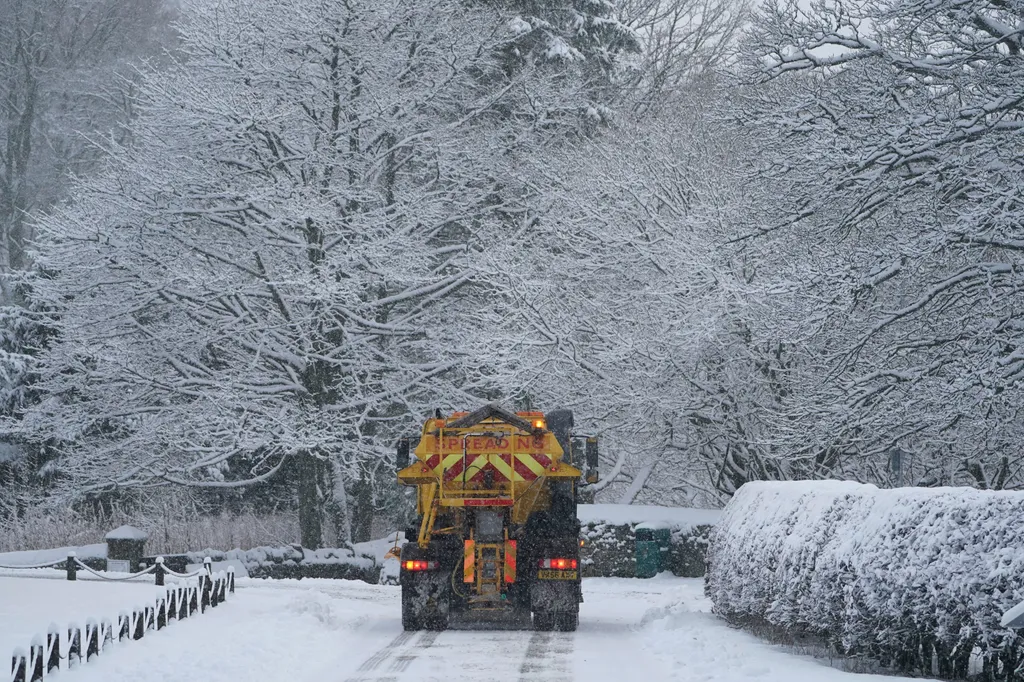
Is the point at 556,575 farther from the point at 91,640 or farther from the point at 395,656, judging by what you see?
the point at 91,640

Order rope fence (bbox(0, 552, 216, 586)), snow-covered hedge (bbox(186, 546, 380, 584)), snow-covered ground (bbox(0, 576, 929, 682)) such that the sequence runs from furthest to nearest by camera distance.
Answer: snow-covered hedge (bbox(186, 546, 380, 584)), rope fence (bbox(0, 552, 216, 586)), snow-covered ground (bbox(0, 576, 929, 682))

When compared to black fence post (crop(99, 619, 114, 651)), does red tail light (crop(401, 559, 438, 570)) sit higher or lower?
higher

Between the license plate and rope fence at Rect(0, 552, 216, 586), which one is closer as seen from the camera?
the license plate

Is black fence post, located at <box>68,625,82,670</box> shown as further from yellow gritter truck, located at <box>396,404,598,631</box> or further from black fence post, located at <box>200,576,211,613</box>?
black fence post, located at <box>200,576,211,613</box>

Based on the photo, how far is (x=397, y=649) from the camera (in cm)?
1378

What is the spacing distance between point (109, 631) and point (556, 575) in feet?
17.0

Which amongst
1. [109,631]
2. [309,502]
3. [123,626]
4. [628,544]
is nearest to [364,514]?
[309,502]

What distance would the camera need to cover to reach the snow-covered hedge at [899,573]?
32.1 feet

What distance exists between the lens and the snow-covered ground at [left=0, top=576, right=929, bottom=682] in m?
11.6

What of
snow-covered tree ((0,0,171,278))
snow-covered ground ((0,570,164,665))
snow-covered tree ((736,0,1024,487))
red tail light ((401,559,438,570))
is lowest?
snow-covered ground ((0,570,164,665))

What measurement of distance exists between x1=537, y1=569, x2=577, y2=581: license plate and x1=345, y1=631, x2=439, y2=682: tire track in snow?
139cm

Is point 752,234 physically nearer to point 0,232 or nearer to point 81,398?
point 81,398

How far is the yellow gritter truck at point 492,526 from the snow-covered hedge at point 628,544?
31.7ft

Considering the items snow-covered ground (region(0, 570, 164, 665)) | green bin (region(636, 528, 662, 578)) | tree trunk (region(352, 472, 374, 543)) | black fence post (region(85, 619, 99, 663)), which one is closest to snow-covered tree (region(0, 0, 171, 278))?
tree trunk (region(352, 472, 374, 543))
